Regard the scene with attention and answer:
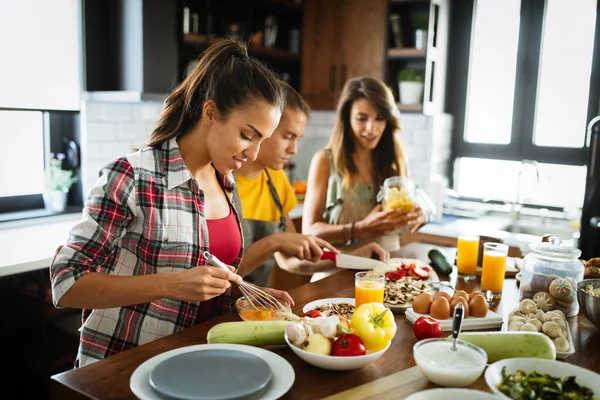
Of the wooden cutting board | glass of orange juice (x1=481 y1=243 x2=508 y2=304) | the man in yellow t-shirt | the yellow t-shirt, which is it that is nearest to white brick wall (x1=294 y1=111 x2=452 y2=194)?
the yellow t-shirt

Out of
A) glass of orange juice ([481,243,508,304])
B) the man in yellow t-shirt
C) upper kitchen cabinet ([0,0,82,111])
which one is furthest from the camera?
upper kitchen cabinet ([0,0,82,111])

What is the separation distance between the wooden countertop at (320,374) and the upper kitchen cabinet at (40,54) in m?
2.18

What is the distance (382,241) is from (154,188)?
1.46 metres

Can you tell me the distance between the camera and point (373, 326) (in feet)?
4.49

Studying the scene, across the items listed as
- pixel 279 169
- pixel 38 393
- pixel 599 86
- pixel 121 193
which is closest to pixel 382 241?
pixel 279 169

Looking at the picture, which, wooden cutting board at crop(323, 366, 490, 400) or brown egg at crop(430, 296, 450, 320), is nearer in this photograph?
wooden cutting board at crop(323, 366, 490, 400)

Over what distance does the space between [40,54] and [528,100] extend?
351 centimetres

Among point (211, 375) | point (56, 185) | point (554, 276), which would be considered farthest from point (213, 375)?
point (56, 185)

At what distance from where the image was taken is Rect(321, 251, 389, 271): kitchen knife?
7.13 ft

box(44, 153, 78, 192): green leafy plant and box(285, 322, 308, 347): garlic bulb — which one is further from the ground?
box(44, 153, 78, 192): green leafy plant

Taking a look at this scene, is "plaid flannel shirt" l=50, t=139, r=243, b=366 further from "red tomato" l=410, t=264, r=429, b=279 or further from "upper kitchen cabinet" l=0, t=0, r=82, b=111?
"upper kitchen cabinet" l=0, t=0, r=82, b=111

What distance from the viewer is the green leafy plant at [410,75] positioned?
4430mm

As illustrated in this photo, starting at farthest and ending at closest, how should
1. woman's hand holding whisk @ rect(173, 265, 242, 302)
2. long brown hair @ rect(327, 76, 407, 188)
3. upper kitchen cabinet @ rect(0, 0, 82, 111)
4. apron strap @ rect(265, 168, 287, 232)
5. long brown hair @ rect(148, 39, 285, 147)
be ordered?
upper kitchen cabinet @ rect(0, 0, 82, 111)
long brown hair @ rect(327, 76, 407, 188)
apron strap @ rect(265, 168, 287, 232)
long brown hair @ rect(148, 39, 285, 147)
woman's hand holding whisk @ rect(173, 265, 242, 302)

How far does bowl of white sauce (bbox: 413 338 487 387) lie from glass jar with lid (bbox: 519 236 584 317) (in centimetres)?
57
